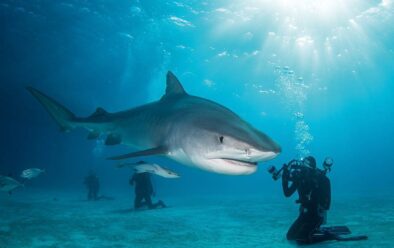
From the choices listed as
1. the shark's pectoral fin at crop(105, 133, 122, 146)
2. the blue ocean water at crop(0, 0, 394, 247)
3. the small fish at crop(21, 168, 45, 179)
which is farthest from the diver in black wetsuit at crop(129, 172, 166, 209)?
the shark's pectoral fin at crop(105, 133, 122, 146)

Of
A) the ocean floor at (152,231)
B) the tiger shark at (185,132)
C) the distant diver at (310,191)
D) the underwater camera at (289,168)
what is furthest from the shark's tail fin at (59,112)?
the distant diver at (310,191)

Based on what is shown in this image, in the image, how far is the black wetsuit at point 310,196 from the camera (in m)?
5.77

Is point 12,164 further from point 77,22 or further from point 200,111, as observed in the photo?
point 200,111

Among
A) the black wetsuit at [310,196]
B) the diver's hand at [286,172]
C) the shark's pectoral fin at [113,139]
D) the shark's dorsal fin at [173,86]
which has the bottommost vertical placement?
the black wetsuit at [310,196]

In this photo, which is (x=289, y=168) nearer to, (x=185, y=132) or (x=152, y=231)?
(x=185, y=132)

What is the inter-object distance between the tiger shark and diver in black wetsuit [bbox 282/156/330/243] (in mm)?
2367

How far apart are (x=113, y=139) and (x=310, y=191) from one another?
398cm

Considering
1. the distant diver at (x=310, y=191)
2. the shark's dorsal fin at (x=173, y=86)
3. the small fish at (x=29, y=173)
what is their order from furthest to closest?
the small fish at (x=29, y=173)
the distant diver at (x=310, y=191)
the shark's dorsal fin at (x=173, y=86)

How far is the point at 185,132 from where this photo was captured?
3965mm

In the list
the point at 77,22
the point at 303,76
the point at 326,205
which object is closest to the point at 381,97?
the point at 303,76

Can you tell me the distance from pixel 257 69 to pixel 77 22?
68.2 feet

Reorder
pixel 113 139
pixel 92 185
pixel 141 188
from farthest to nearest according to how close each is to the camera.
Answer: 1. pixel 92 185
2. pixel 141 188
3. pixel 113 139

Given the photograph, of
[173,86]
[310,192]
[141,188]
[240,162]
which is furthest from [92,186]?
[240,162]

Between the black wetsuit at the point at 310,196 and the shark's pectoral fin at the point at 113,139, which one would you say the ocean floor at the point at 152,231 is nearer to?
the black wetsuit at the point at 310,196
